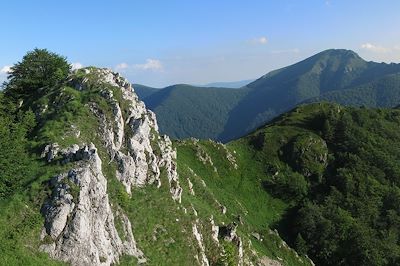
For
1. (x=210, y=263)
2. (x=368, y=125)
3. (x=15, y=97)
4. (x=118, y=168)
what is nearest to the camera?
(x=118, y=168)

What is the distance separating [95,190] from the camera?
46.9m

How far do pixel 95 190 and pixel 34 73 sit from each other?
4706cm

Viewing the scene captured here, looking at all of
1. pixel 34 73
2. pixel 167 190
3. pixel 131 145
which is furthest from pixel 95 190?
pixel 34 73

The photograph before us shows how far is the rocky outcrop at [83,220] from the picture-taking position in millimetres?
41906

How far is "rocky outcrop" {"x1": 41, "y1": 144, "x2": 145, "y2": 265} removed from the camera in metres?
41.9

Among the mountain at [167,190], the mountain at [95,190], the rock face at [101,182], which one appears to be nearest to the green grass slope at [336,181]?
the mountain at [167,190]

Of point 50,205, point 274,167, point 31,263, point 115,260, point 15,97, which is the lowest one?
point 274,167

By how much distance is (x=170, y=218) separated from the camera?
5691 centimetres

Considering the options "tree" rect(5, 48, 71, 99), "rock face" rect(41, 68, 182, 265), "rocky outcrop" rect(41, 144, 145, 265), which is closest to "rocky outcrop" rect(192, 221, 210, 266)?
"rock face" rect(41, 68, 182, 265)

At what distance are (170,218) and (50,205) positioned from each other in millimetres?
18761

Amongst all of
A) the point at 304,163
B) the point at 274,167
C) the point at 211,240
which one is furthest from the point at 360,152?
the point at 211,240

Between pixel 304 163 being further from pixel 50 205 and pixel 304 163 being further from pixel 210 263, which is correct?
pixel 50 205

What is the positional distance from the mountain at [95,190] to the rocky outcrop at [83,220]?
0.10 metres

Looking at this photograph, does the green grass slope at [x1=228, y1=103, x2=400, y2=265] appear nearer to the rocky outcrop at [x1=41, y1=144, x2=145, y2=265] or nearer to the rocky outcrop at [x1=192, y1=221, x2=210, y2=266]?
the rocky outcrop at [x1=192, y1=221, x2=210, y2=266]
